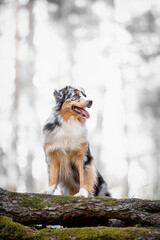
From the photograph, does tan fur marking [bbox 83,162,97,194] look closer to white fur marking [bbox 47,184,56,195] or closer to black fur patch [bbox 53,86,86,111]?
white fur marking [bbox 47,184,56,195]

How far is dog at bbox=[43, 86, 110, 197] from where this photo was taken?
4.65m

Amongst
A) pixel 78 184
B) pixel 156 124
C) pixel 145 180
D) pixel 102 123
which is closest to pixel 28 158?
pixel 102 123

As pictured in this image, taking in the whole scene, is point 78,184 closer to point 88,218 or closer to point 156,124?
point 88,218

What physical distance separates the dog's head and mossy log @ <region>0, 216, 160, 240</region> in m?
2.43

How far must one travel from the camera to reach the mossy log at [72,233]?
2.52 m

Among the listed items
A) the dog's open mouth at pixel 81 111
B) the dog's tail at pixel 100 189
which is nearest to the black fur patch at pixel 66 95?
the dog's open mouth at pixel 81 111

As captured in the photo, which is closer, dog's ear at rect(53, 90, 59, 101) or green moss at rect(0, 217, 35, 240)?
green moss at rect(0, 217, 35, 240)

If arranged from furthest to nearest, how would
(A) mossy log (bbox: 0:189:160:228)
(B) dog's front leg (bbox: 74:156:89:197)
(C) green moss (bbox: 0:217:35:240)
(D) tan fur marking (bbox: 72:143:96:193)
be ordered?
1. (D) tan fur marking (bbox: 72:143:96:193)
2. (B) dog's front leg (bbox: 74:156:89:197)
3. (A) mossy log (bbox: 0:189:160:228)
4. (C) green moss (bbox: 0:217:35:240)

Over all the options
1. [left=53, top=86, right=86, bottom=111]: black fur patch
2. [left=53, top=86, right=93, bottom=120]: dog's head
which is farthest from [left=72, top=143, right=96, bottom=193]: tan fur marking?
[left=53, top=86, right=86, bottom=111]: black fur patch

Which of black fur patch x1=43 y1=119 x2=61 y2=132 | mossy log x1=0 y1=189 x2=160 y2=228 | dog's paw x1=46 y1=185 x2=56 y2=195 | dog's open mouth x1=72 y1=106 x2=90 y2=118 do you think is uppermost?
dog's open mouth x1=72 y1=106 x2=90 y2=118

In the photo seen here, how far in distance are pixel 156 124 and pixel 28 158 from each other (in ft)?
24.1

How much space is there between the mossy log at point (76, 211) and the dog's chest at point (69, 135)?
162 cm

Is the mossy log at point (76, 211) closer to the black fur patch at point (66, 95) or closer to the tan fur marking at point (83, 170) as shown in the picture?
the tan fur marking at point (83, 170)

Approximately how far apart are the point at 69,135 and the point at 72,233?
2.28 meters
